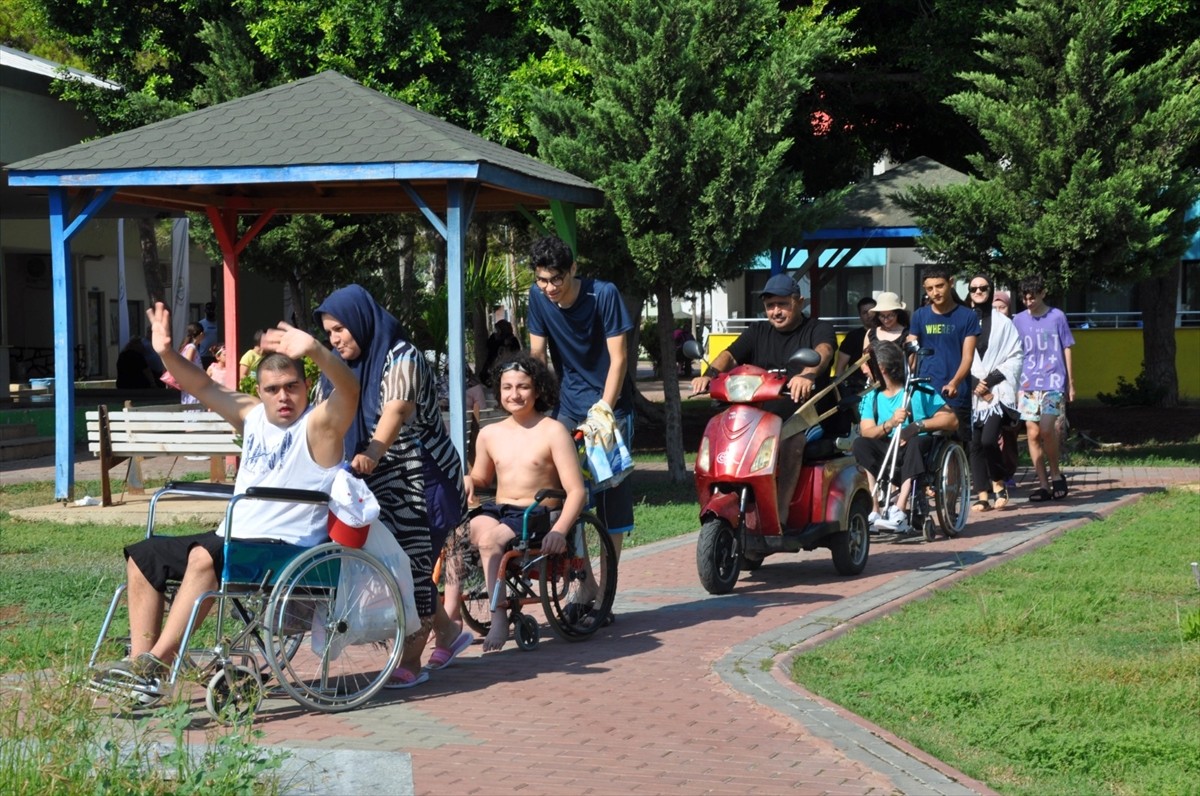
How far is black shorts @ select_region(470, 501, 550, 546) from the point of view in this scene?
7.39 meters

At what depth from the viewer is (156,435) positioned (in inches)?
526

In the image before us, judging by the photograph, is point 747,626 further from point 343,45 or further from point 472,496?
point 343,45

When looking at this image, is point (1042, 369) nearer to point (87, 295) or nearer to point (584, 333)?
point (584, 333)

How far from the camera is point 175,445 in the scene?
13258mm

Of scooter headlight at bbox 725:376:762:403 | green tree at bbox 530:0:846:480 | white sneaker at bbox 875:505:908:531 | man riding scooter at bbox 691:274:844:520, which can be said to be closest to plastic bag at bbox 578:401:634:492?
man riding scooter at bbox 691:274:844:520

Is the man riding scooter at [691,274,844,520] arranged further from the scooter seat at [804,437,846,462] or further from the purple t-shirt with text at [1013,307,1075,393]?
the purple t-shirt with text at [1013,307,1075,393]

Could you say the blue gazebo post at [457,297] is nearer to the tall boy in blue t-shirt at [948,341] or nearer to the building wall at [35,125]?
the tall boy in blue t-shirt at [948,341]

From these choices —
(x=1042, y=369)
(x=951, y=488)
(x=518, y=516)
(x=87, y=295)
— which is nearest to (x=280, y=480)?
(x=518, y=516)

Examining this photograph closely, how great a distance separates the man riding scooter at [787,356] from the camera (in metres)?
9.30

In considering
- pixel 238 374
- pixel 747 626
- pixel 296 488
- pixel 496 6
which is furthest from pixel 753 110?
pixel 296 488

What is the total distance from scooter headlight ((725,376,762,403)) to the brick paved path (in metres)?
1.19

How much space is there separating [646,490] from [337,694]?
921 centimetres

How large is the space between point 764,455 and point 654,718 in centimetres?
311

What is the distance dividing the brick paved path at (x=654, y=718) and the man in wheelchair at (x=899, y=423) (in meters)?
2.04
